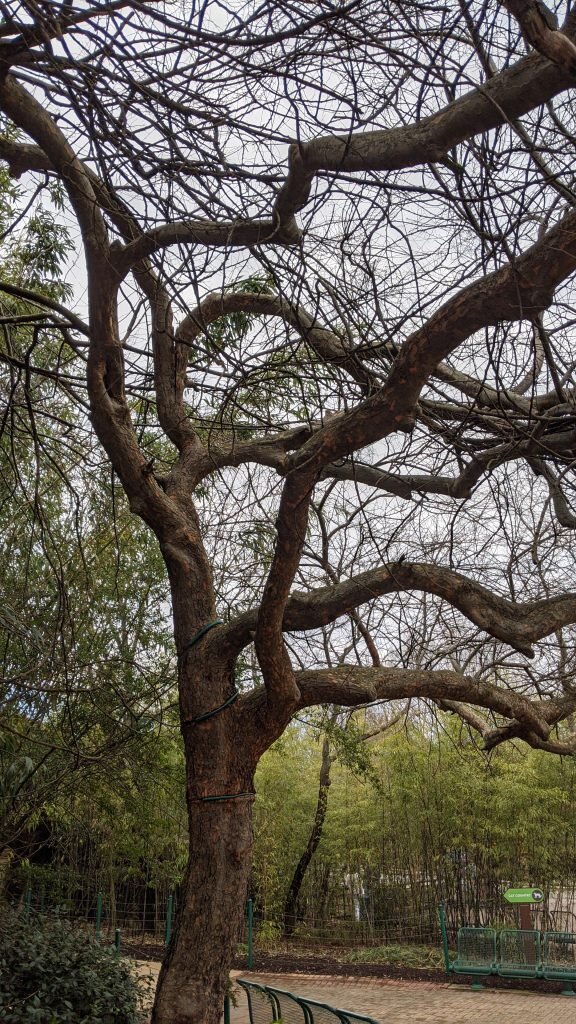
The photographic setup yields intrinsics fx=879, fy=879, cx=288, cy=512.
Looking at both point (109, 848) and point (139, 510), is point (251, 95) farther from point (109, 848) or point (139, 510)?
point (109, 848)

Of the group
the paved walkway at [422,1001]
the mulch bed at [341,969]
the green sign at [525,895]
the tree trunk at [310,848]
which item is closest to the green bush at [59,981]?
the paved walkway at [422,1001]

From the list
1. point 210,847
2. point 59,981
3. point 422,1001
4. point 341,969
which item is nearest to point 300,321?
point 210,847

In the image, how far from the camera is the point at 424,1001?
9.51 meters

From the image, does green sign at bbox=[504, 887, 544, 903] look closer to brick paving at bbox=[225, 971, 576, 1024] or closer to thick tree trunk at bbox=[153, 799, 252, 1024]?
brick paving at bbox=[225, 971, 576, 1024]

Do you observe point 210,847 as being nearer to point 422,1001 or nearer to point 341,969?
point 422,1001

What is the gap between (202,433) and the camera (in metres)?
5.65

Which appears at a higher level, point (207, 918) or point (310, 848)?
point (207, 918)

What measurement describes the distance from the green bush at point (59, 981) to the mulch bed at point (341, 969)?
12.6 ft

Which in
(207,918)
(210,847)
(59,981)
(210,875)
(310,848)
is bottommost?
(59,981)

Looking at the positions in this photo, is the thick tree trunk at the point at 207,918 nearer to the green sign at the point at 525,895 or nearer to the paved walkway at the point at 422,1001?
the paved walkway at the point at 422,1001

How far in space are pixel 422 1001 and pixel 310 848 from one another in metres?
4.96

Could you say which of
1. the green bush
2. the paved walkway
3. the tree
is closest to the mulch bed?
the paved walkway

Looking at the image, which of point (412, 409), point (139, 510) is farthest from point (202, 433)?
point (412, 409)

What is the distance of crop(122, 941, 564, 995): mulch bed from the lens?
1013cm
